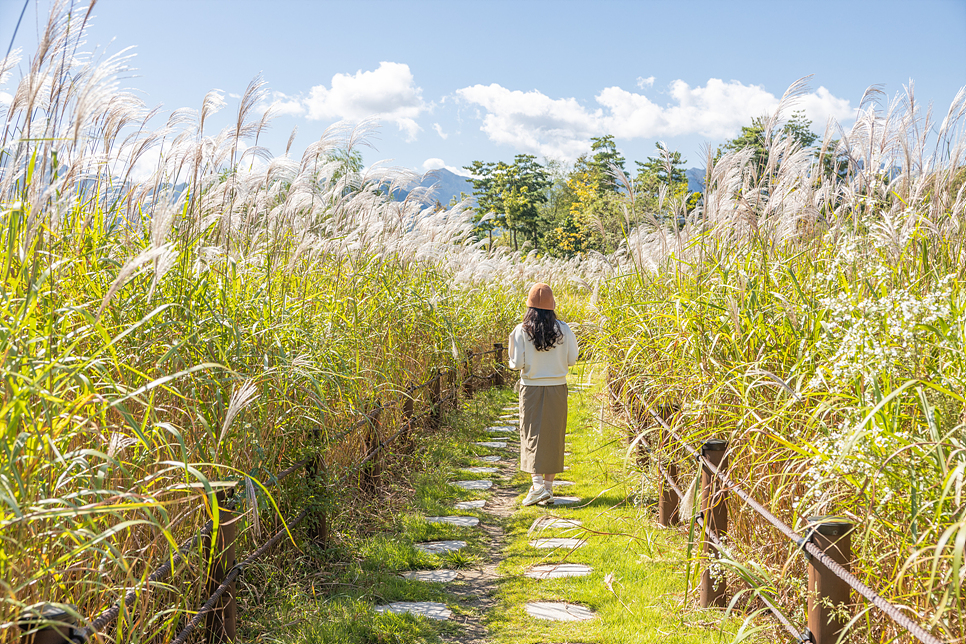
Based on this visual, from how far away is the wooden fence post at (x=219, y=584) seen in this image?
2.23 metres

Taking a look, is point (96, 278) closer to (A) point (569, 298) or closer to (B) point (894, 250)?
(B) point (894, 250)

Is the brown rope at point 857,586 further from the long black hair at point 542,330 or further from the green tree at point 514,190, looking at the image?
the green tree at point 514,190

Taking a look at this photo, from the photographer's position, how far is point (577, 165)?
167 ft

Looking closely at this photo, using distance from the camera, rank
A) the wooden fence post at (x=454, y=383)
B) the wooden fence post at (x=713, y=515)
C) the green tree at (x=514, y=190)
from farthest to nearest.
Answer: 1. the green tree at (x=514, y=190)
2. the wooden fence post at (x=454, y=383)
3. the wooden fence post at (x=713, y=515)

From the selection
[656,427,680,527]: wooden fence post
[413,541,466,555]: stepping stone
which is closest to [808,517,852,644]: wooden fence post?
[656,427,680,527]: wooden fence post

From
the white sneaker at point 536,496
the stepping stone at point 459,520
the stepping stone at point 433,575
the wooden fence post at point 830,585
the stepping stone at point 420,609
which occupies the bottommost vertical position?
the stepping stone at point 433,575

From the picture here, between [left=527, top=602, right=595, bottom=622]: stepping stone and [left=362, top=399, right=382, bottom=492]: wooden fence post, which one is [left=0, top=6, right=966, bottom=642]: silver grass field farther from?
[left=527, top=602, right=595, bottom=622]: stepping stone

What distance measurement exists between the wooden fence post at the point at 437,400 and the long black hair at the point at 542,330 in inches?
52.4

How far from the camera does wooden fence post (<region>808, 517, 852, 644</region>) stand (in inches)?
68.2

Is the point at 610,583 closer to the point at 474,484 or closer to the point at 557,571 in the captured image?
the point at 557,571

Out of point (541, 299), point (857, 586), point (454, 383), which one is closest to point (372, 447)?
point (541, 299)

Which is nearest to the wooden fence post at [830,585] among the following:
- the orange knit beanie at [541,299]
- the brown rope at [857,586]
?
the brown rope at [857,586]

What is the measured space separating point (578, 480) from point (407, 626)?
2704 mm

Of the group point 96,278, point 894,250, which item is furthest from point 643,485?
point 96,278
